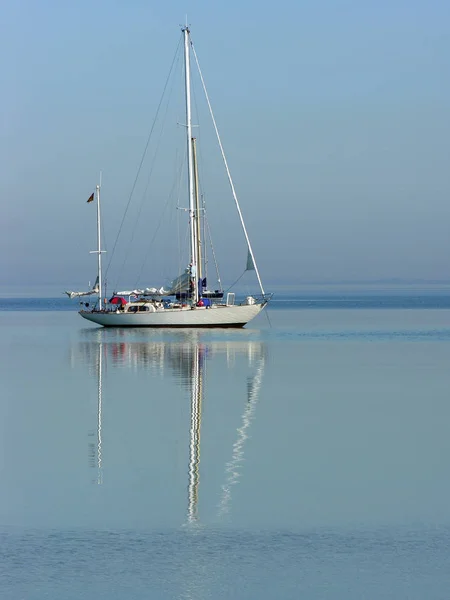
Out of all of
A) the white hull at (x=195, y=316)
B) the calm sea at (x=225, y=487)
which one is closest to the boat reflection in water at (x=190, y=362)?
the calm sea at (x=225, y=487)

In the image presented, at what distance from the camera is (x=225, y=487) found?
2139 centimetres

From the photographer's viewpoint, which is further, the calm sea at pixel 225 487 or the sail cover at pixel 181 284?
the sail cover at pixel 181 284

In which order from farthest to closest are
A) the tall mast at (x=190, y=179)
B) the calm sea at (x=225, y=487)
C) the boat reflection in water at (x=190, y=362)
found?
the tall mast at (x=190, y=179)
the boat reflection in water at (x=190, y=362)
the calm sea at (x=225, y=487)

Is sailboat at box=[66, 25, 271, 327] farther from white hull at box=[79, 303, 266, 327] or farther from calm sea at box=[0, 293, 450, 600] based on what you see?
calm sea at box=[0, 293, 450, 600]

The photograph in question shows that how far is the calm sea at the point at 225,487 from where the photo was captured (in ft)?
50.8

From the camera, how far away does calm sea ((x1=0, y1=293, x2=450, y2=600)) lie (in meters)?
15.5

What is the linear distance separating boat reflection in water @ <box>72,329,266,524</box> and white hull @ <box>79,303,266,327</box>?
3.28 ft

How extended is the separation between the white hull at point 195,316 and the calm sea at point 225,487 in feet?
129

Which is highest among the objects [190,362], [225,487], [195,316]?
[195,316]

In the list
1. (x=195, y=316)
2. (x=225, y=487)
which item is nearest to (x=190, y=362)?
(x=195, y=316)

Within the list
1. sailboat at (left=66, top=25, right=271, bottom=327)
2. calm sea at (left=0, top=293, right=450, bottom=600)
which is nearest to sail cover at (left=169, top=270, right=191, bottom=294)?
sailboat at (left=66, top=25, right=271, bottom=327)

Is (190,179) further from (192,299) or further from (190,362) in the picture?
(190,362)

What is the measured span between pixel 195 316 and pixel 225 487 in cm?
6501

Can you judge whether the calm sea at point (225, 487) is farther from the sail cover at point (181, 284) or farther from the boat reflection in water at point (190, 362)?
the sail cover at point (181, 284)
